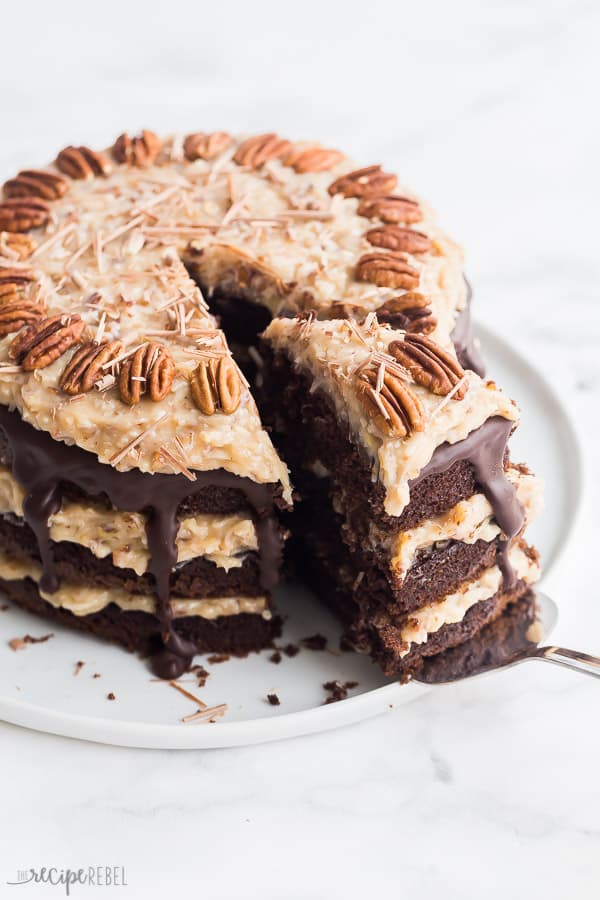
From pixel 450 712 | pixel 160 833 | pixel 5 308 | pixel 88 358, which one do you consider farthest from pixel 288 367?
pixel 160 833

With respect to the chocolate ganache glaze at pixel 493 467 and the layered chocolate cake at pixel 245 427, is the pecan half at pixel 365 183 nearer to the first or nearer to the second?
the layered chocolate cake at pixel 245 427

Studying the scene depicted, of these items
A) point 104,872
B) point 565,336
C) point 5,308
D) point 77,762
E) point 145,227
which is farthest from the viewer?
point 565,336

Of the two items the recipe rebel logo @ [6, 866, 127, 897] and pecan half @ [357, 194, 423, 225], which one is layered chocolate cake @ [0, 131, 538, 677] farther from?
the recipe rebel logo @ [6, 866, 127, 897]

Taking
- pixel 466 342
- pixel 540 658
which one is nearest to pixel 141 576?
pixel 540 658

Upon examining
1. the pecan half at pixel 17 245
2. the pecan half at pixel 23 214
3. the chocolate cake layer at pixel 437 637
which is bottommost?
the chocolate cake layer at pixel 437 637

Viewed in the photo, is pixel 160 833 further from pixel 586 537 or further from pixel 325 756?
pixel 586 537

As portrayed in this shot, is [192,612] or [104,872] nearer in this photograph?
[104,872]

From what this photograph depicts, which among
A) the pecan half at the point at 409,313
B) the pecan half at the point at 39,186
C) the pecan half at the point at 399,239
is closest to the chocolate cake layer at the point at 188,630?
the pecan half at the point at 409,313

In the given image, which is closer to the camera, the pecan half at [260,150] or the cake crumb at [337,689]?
the cake crumb at [337,689]

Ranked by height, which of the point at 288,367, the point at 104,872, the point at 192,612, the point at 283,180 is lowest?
the point at 104,872
